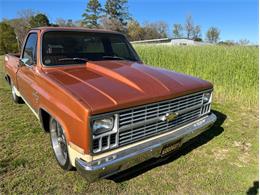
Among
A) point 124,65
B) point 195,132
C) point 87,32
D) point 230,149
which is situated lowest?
point 230,149

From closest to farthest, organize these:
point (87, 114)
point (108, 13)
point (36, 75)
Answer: point (87, 114)
point (36, 75)
point (108, 13)

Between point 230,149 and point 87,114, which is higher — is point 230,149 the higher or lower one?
the lower one

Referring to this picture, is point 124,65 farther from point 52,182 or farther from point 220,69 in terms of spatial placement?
point 220,69

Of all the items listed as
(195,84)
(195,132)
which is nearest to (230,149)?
(195,132)

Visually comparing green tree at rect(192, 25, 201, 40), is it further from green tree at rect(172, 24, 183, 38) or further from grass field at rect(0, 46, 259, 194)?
grass field at rect(0, 46, 259, 194)

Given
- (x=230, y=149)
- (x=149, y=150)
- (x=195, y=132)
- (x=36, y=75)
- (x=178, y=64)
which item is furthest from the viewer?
(x=178, y=64)

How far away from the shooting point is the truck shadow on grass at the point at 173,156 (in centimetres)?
311

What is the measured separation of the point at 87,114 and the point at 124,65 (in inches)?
64.4

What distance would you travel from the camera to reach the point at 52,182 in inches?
120

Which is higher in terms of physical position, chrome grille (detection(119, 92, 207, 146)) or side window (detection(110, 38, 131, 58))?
side window (detection(110, 38, 131, 58))

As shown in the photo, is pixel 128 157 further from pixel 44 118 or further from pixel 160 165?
pixel 44 118

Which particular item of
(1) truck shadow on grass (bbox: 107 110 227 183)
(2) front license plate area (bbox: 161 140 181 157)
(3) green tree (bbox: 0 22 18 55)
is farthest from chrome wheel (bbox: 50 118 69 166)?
(3) green tree (bbox: 0 22 18 55)

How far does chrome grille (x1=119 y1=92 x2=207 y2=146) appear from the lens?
8.31ft

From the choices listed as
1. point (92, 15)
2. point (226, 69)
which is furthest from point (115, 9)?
point (226, 69)
